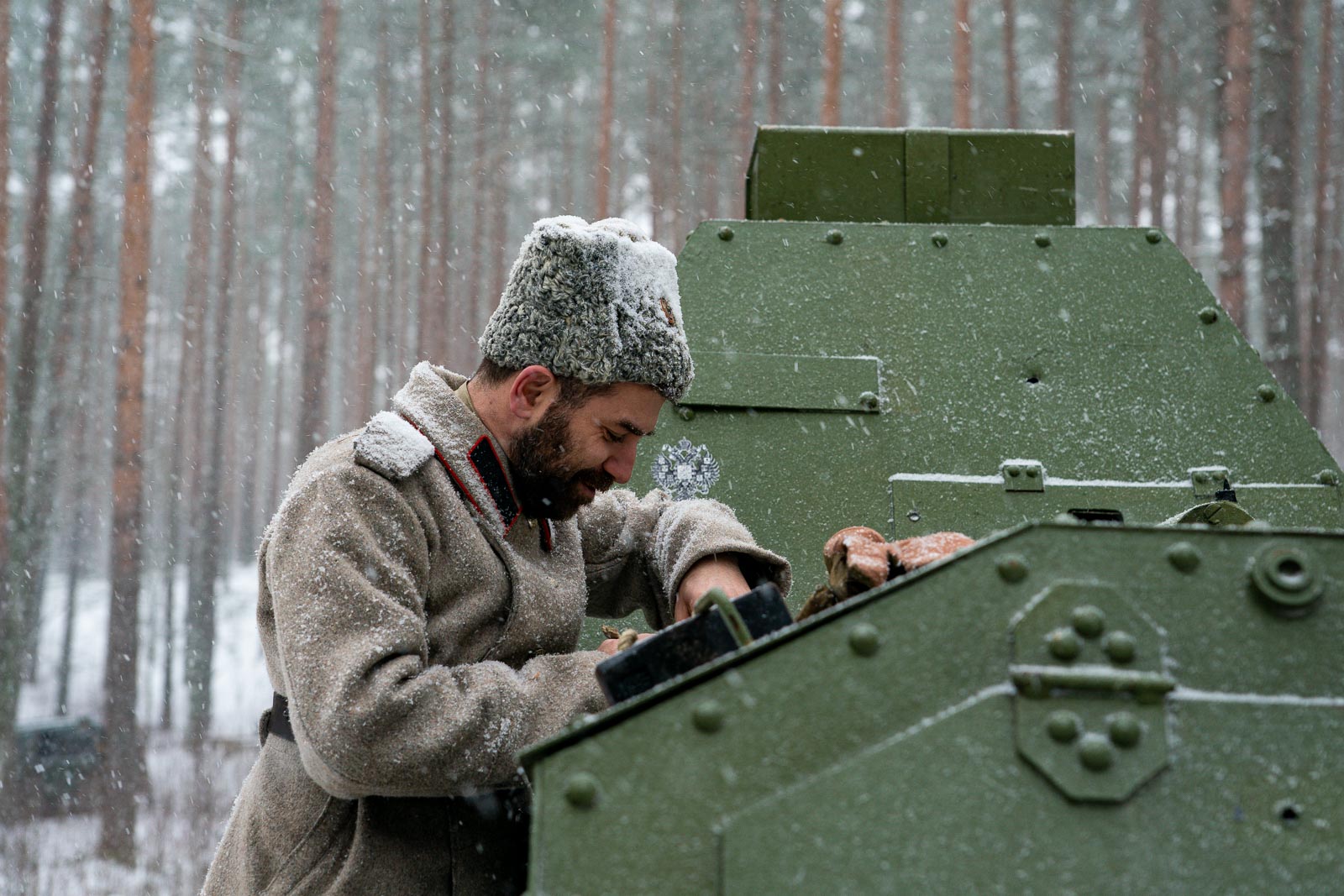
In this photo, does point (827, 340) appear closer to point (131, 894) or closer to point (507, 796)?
point (507, 796)

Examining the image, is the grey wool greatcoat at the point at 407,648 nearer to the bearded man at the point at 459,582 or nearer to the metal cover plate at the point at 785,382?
the bearded man at the point at 459,582

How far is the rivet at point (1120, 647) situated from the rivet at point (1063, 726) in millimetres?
78

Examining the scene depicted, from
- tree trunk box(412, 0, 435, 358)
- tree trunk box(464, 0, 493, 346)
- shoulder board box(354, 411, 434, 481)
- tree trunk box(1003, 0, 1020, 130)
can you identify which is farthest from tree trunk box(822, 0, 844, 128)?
shoulder board box(354, 411, 434, 481)

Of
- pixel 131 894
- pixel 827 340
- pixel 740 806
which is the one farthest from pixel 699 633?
pixel 131 894

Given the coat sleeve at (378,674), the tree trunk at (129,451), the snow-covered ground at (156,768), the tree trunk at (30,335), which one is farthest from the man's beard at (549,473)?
the tree trunk at (30,335)

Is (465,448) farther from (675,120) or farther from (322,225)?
(675,120)

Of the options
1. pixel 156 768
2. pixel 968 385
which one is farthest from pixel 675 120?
pixel 968 385

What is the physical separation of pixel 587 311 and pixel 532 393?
0.58 ft

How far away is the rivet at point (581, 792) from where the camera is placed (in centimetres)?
130

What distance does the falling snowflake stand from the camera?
2803mm

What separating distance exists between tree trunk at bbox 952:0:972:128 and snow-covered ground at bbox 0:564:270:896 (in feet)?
28.8

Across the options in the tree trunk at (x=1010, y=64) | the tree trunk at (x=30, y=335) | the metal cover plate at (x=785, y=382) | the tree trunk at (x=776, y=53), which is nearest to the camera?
the metal cover plate at (x=785, y=382)

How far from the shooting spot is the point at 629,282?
2059mm

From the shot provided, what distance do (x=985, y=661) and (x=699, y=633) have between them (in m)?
0.37
